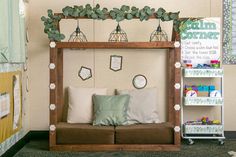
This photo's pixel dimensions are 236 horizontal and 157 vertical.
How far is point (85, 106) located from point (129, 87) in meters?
0.69

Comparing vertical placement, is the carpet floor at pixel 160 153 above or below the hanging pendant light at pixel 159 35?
below

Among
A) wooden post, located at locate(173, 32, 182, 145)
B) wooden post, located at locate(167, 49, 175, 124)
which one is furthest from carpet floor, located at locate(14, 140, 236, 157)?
wooden post, located at locate(167, 49, 175, 124)

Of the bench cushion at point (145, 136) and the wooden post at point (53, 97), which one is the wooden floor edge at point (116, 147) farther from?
the wooden post at point (53, 97)

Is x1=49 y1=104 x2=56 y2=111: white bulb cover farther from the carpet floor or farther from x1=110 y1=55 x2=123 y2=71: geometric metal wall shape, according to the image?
x1=110 y1=55 x2=123 y2=71: geometric metal wall shape

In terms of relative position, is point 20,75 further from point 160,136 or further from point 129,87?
point 160,136

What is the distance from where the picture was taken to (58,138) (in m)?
4.54

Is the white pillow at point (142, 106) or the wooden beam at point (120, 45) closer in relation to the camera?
the wooden beam at point (120, 45)

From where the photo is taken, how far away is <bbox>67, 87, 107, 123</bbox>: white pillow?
198 inches

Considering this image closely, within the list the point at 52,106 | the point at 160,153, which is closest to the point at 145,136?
the point at 160,153

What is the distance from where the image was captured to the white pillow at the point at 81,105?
16.5 ft

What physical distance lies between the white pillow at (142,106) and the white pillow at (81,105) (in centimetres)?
42

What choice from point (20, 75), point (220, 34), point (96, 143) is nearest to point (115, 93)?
point (96, 143)

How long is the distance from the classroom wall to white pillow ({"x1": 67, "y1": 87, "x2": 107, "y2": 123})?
203mm

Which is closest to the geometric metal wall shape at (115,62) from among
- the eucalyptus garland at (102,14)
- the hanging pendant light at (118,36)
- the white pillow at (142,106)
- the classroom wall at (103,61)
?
the classroom wall at (103,61)
